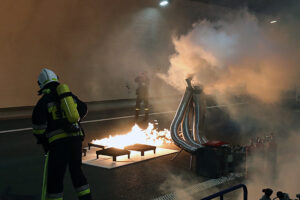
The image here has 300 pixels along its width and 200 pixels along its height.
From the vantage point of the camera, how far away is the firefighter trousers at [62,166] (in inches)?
191

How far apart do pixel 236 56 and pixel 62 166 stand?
661 cm

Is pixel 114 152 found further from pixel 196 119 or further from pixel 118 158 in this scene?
pixel 196 119

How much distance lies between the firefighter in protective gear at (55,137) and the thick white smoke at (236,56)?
392 cm

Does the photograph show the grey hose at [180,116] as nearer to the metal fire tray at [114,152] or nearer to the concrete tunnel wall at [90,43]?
the metal fire tray at [114,152]

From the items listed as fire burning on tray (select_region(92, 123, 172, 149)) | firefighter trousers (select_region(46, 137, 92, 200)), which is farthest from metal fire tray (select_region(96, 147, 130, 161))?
firefighter trousers (select_region(46, 137, 92, 200))

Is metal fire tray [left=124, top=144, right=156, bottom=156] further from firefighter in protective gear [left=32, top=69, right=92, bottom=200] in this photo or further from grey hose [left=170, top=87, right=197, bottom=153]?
firefighter in protective gear [left=32, top=69, right=92, bottom=200]

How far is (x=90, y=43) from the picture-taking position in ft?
59.8

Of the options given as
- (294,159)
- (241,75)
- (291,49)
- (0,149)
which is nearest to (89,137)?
(0,149)

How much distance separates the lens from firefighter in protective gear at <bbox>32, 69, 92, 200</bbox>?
4.86 meters

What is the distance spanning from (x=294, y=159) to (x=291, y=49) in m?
4.28

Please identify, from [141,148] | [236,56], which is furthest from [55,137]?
[236,56]

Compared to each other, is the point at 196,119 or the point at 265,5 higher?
the point at 265,5

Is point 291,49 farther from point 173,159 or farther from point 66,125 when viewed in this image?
point 66,125

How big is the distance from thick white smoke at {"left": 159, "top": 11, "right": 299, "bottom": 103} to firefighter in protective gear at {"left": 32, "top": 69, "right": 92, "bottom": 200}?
3.92 metres
